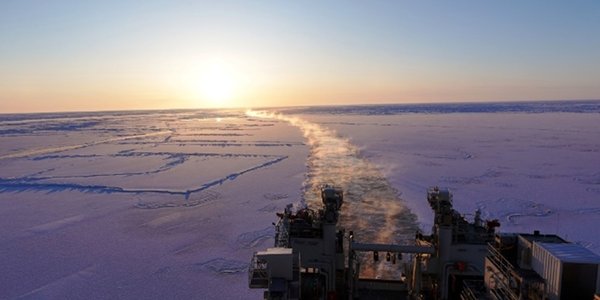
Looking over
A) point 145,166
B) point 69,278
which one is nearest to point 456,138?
point 145,166

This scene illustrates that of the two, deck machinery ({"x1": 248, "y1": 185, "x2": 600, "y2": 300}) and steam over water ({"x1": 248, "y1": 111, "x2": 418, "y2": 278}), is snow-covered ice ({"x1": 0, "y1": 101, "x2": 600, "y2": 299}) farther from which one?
deck machinery ({"x1": 248, "y1": 185, "x2": 600, "y2": 300})

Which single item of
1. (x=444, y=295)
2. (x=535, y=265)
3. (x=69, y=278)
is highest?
(x=535, y=265)

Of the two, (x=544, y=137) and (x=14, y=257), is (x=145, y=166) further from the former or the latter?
(x=544, y=137)


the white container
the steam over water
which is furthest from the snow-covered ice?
the white container

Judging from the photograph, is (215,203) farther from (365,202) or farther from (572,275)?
(572,275)

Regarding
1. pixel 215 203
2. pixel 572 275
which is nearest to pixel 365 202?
pixel 215 203

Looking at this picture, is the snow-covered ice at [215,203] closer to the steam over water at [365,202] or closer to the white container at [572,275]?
the steam over water at [365,202]
